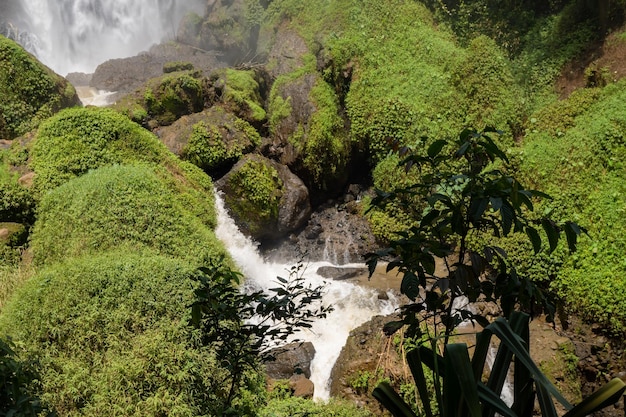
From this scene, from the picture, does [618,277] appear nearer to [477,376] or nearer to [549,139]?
[549,139]

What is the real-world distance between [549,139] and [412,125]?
3.56 m

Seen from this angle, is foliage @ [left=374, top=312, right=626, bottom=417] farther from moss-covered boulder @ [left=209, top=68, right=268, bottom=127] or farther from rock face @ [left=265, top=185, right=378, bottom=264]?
moss-covered boulder @ [left=209, top=68, right=268, bottom=127]

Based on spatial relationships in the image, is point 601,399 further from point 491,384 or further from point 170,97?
point 170,97

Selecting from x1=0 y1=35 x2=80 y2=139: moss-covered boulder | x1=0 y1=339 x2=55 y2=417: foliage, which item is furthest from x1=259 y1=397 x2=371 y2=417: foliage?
x1=0 y1=35 x2=80 y2=139: moss-covered boulder

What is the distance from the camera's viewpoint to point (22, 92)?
1230 centimetres

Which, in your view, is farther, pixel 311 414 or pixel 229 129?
pixel 229 129

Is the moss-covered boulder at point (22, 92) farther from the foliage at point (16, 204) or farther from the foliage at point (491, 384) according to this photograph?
the foliage at point (491, 384)

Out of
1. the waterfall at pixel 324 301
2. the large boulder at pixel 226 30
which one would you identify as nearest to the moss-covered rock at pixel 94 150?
the waterfall at pixel 324 301

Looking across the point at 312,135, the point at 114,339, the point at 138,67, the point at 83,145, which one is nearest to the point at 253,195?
the point at 312,135

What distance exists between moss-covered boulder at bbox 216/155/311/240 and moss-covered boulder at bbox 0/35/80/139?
5788 mm

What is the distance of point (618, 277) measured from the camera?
801cm

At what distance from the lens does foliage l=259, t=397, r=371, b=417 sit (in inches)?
210

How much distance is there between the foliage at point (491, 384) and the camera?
1.57m

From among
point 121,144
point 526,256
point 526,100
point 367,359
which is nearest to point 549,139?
point 526,100
